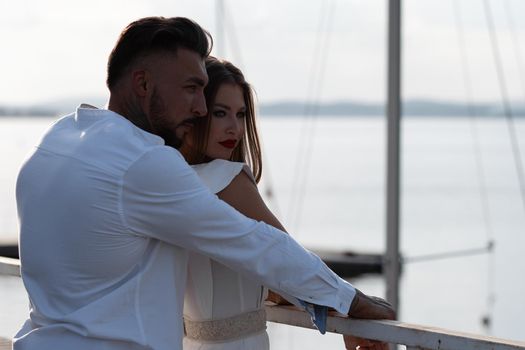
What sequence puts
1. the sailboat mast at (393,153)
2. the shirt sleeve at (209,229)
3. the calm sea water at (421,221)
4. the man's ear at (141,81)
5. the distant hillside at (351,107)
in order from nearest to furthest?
the shirt sleeve at (209,229)
the man's ear at (141,81)
the sailboat mast at (393,153)
the calm sea water at (421,221)
the distant hillside at (351,107)

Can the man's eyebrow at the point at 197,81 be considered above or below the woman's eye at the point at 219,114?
below

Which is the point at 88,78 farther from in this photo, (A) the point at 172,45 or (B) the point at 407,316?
(A) the point at 172,45

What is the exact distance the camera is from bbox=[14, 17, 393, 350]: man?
8.05ft

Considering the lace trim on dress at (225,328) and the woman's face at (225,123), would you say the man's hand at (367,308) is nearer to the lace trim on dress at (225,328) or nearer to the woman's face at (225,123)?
the lace trim on dress at (225,328)

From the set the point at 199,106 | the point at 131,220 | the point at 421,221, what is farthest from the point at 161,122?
the point at 421,221

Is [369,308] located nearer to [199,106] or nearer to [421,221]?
[199,106]

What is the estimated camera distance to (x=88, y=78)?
61375mm

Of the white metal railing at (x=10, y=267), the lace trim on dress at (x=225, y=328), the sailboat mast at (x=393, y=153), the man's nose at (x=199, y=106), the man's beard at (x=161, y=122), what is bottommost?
the lace trim on dress at (x=225, y=328)

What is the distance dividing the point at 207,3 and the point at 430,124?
458ft

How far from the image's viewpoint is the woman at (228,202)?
2898 mm

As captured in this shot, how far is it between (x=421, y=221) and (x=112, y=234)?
40.6m

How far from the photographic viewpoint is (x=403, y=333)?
→ 106 inches

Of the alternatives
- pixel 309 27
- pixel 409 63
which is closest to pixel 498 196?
pixel 409 63

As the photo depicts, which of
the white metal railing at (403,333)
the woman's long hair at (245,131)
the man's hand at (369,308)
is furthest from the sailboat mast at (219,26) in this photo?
the man's hand at (369,308)
